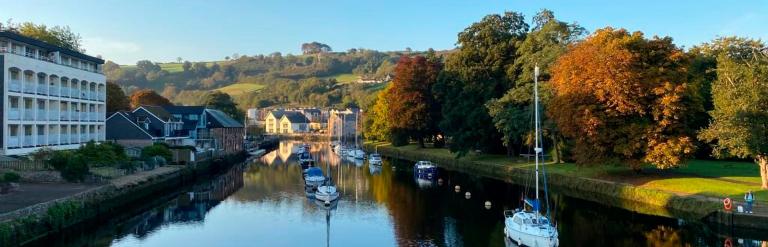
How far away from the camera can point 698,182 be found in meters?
45.4

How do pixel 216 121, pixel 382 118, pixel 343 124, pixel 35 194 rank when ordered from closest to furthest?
pixel 35 194, pixel 216 121, pixel 382 118, pixel 343 124

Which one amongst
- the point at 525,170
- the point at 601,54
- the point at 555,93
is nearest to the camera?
the point at 601,54

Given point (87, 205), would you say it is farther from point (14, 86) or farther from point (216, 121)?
point (216, 121)

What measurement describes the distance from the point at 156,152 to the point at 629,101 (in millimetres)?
47098

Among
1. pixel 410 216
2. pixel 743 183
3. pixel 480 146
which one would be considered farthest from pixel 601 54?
pixel 480 146

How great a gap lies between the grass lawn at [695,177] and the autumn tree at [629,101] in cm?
183

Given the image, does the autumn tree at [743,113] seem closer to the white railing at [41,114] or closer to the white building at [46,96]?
the white building at [46,96]

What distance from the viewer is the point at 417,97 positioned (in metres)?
93.1

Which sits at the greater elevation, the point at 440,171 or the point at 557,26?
the point at 557,26

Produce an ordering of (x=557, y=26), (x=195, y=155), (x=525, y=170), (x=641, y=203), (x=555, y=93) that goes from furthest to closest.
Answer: (x=195, y=155) < (x=557, y=26) < (x=525, y=170) < (x=555, y=93) < (x=641, y=203)

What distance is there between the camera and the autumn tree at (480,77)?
2931 inches

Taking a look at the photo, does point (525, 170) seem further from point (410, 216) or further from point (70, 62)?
point (70, 62)

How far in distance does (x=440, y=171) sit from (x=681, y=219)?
38.5m

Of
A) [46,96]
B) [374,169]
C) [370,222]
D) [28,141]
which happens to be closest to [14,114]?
[28,141]
